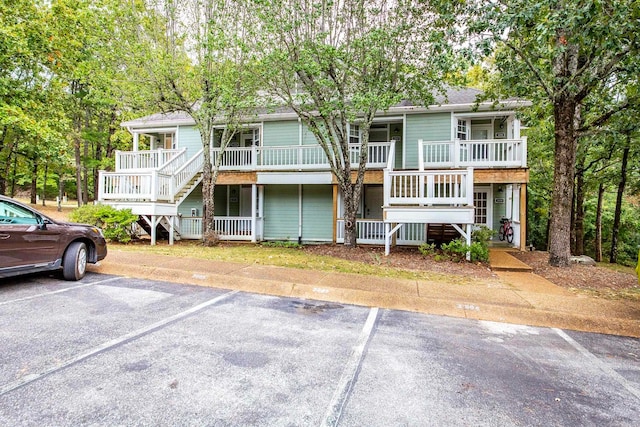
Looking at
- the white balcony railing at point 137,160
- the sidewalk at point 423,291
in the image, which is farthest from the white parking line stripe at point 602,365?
the white balcony railing at point 137,160

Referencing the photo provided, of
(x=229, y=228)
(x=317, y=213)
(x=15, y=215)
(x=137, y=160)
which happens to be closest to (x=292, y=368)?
(x=15, y=215)

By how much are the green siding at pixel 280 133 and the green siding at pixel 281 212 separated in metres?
1.83

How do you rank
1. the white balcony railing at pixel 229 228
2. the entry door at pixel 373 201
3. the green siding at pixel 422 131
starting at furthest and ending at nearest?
1. the entry door at pixel 373 201
2. the white balcony railing at pixel 229 228
3. the green siding at pixel 422 131

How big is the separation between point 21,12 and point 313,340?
60.4 feet

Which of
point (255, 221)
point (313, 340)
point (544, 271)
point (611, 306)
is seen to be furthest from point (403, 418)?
point (255, 221)

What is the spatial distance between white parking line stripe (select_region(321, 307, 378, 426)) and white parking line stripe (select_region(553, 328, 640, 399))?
2302 mm

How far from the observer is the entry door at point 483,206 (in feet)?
45.6

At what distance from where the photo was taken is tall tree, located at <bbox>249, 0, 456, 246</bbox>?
8883 mm

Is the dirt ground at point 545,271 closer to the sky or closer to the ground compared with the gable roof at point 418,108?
closer to the ground

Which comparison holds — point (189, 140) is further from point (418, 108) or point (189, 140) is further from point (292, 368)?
point (292, 368)

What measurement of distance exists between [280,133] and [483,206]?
29.4ft

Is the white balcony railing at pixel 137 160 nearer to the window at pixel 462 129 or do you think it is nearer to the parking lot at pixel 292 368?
the parking lot at pixel 292 368

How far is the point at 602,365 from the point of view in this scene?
11.2 feet

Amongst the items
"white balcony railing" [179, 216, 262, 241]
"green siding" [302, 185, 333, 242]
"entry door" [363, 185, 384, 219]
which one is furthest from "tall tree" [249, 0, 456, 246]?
"white balcony railing" [179, 216, 262, 241]
